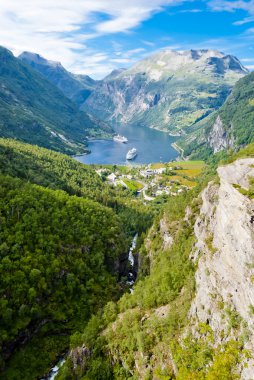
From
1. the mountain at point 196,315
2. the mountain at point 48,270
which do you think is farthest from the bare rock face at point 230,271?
the mountain at point 48,270

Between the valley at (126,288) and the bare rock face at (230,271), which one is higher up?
the bare rock face at (230,271)

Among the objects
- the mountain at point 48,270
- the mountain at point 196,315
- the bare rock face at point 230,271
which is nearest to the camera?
the bare rock face at point 230,271

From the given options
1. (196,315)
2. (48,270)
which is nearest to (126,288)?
(48,270)

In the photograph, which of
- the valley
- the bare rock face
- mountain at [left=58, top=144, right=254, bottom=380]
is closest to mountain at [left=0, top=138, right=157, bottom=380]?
the valley

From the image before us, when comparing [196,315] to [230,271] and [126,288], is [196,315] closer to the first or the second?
[230,271]

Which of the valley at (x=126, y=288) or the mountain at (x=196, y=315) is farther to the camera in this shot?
the valley at (x=126, y=288)

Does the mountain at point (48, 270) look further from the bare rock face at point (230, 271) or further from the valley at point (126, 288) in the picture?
the bare rock face at point (230, 271)

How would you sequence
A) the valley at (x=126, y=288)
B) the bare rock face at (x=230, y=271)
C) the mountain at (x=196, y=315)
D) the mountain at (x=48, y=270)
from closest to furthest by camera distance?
the bare rock face at (x=230, y=271) → the mountain at (x=196, y=315) → the valley at (x=126, y=288) → the mountain at (x=48, y=270)

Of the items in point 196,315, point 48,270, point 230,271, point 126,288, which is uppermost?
point 230,271
